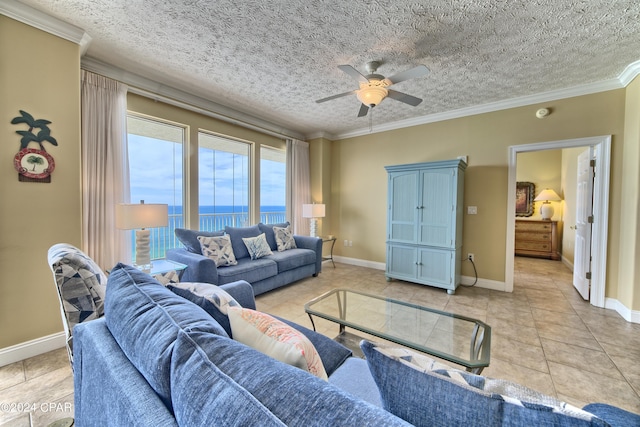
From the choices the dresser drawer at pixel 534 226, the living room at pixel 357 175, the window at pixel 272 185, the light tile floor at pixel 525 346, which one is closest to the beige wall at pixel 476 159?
the living room at pixel 357 175

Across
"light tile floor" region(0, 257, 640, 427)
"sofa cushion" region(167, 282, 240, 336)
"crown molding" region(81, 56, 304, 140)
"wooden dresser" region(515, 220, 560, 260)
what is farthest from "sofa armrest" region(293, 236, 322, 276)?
"wooden dresser" region(515, 220, 560, 260)

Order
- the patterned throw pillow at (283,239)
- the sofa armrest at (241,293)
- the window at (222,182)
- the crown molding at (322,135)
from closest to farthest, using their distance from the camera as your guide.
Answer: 1. the sofa armrest at (241,293)
2. the window at (222,182)
3. the patterned throw pillow at (283,239)
4. the crown molding at (322,135)

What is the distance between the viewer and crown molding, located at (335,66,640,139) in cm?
283

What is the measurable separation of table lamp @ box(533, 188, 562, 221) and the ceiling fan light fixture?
17.9ft

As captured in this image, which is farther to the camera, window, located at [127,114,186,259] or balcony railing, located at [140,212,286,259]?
balcony railing, located at [140,212,286,259]

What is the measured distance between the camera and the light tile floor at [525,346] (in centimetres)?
164

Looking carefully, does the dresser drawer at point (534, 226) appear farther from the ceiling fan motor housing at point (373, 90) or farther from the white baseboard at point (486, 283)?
the ceiling fan motor housing at point (373, 90)

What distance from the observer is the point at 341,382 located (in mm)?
1117

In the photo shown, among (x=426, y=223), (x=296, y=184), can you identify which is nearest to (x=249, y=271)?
(x=296, y=184)

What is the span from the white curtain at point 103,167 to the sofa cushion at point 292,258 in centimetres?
174

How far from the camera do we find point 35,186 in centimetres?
203

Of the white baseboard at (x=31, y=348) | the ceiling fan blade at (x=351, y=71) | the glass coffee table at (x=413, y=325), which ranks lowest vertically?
the white baseboard at (x=31, y=348)

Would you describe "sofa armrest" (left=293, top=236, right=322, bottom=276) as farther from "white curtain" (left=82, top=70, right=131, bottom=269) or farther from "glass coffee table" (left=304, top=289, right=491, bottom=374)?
"white curtain" (left=82, top=70, right=131, bottom=269)

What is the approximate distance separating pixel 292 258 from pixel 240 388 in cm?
328
